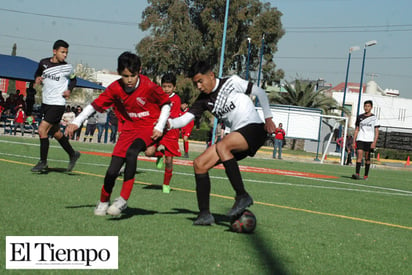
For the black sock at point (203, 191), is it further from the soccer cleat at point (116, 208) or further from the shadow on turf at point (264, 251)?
the soccer cleat at point (116, 208)

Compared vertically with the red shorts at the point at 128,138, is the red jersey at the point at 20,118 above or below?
below

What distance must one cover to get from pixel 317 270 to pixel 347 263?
46 centimetres

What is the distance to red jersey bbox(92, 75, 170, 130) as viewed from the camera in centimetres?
636

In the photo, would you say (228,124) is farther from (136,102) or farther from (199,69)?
(136,102)

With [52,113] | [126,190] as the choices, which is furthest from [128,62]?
[52,113]

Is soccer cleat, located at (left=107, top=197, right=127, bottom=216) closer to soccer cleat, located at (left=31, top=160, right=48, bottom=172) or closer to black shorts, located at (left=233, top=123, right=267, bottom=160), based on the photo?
black shorts, located at (left=233, top=123, right=267, bottom=160)

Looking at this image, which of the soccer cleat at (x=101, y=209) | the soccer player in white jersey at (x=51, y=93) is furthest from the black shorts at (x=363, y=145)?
the soccer cleat at (x=101, y=209)

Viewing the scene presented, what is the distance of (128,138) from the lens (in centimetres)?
643

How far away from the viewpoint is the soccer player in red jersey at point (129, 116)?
6094 mm

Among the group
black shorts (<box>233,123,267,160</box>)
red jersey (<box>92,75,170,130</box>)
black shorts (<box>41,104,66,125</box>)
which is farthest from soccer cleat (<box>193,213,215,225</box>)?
black shorts (<box>41,104,66,125</box>)

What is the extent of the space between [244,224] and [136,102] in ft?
5.94

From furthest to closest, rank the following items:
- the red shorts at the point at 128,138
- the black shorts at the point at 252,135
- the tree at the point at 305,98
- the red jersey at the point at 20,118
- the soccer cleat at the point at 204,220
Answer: the tree at the point at 305,98
the red jersey at the point at 20,118
the red shorts at the point at 128,138
the black shorts at the point at 252,135
the soccer cleat at the point at 204,220

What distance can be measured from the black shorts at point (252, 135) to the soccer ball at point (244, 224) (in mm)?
749

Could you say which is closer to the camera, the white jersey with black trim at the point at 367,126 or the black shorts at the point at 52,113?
the black shorts at the point at 52,113
